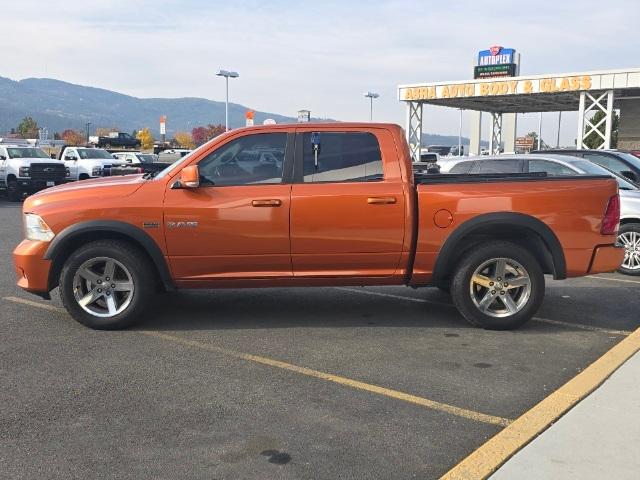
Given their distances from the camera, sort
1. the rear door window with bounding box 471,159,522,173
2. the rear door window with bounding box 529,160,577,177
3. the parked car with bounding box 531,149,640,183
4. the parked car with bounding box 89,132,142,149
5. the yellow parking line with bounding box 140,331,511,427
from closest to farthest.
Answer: the yellow parking line with bounding box 140,331,511,427
the rear door window with bounding box 529,160,577,177
the rear door window with bounding box 471,159,522,173
the parked car with bounding box 531,149,640,183
the parked car with bounding box 89,132,142,149

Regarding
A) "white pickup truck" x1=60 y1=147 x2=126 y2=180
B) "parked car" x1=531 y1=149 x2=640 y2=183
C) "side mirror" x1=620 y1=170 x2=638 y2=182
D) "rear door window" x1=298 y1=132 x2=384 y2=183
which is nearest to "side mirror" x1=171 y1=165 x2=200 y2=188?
"rear door window" x1=298 y1=132 x2=384 y2=183

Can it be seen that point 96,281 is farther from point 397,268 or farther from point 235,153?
point 397,268

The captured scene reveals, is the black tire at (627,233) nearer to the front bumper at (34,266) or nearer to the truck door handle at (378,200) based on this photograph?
the truck door handle at (378,200)

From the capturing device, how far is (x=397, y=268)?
5848 millimetres

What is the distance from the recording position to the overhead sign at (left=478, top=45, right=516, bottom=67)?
142 feet

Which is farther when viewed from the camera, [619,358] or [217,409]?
[619,358]

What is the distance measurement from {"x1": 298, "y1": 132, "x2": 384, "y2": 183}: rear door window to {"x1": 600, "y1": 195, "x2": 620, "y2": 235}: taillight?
2076 millimetres

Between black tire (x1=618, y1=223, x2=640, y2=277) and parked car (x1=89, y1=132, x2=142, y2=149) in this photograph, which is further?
parked car (x1=89, y1=132, x2=142, y2=149)

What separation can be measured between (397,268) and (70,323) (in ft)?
10.3

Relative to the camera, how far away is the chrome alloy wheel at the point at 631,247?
27.7 feet

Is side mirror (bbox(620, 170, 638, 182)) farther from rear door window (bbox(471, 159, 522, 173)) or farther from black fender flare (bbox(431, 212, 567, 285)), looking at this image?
black fender flare (bbox(431, 212, 567, 285))

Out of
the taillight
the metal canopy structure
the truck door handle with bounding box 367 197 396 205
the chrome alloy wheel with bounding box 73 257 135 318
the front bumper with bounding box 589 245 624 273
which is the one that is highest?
the metal canopy structure

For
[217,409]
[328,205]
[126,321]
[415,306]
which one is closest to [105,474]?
[217,409]

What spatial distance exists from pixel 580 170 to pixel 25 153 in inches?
775
